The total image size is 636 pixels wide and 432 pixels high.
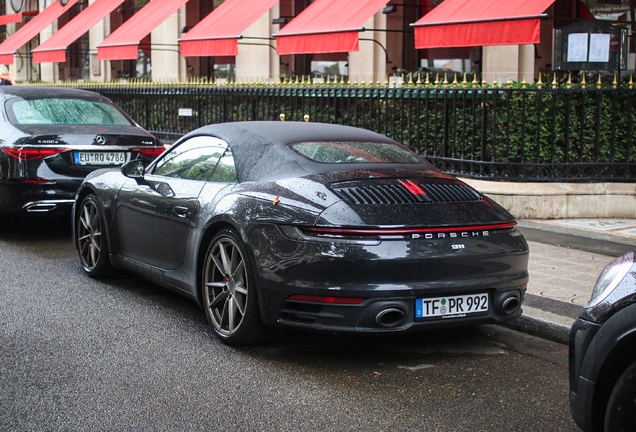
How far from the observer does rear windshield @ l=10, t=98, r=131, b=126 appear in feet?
34.2

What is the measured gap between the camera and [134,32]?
19.4 metres

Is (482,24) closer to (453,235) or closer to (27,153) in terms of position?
(27,153)

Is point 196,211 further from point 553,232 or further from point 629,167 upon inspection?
point 629,167

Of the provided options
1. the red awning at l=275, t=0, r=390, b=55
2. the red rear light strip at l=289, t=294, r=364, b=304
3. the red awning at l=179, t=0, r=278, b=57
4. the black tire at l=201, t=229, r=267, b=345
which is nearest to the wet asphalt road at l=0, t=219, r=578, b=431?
the black tire at l=201, t=229, r=267, b=345

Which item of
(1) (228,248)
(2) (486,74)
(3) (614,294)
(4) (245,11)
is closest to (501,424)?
(3) (614,294)

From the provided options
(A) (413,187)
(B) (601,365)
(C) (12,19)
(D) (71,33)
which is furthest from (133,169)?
(C) (12,19)

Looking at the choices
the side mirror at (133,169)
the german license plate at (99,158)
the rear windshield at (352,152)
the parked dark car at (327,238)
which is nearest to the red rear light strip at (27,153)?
the german license plate at (99,158)

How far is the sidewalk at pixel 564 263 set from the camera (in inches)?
251

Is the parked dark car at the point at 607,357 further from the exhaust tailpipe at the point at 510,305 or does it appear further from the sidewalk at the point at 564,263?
the sidewalk at the point at 564,263

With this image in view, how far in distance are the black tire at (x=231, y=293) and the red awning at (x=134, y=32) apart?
12.9 meters

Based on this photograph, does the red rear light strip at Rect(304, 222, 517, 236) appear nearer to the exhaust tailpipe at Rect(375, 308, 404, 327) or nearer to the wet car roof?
the exhaust tailpipe at Rect(375, 308, 404, 327)

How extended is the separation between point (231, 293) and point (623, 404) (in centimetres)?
288

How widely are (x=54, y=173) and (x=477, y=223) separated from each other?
→ 5.57 m

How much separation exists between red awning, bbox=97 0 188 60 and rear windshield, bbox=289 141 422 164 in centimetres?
1256
